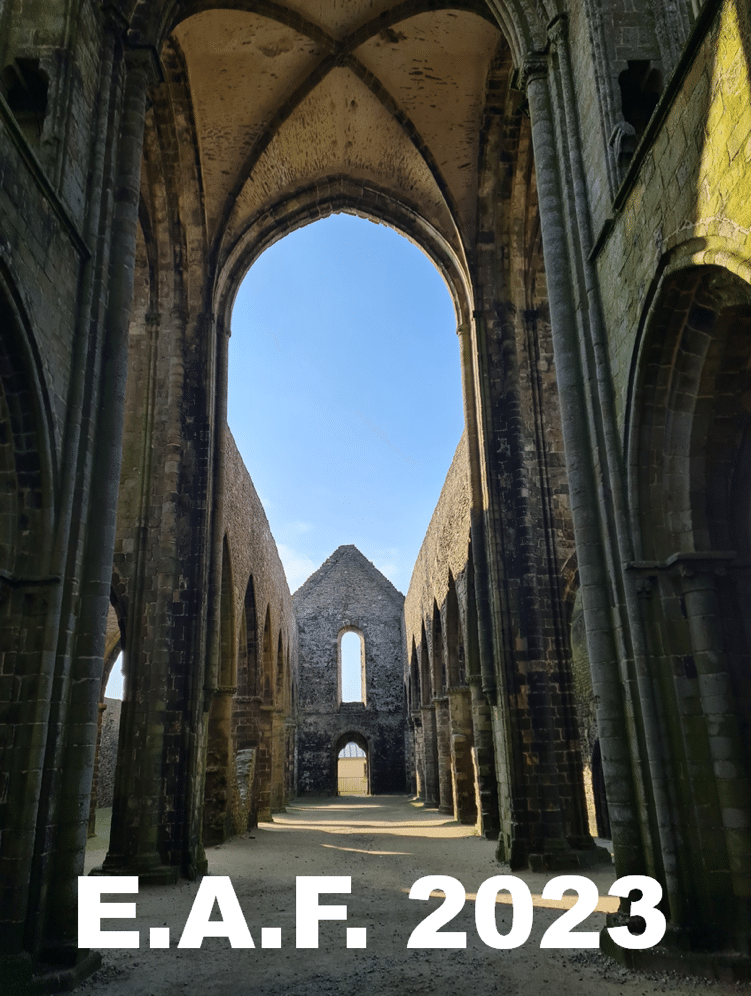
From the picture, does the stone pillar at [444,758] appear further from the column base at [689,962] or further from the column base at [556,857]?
the column base at [689,962]

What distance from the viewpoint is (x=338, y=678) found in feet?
93.0

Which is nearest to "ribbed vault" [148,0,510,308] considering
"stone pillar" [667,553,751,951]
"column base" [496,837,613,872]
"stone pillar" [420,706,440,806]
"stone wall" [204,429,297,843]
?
"stone wall" [204,429,297,843]

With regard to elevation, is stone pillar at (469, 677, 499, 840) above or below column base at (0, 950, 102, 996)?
above

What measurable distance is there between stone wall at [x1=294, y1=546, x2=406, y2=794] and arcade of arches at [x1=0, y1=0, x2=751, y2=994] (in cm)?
1534

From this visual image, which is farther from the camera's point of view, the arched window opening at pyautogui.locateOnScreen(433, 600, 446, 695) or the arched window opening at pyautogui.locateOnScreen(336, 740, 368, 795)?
the arched window opening at pyautogui.locateOnScreen(336, 740, 368, 795)

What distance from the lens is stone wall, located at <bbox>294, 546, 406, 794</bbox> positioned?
27.2 metres

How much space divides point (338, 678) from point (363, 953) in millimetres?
23125

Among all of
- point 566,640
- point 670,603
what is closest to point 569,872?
point 566,640

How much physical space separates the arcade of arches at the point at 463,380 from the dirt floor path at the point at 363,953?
400mm

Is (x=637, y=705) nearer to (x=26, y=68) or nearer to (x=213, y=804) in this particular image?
(x=26, y=68)

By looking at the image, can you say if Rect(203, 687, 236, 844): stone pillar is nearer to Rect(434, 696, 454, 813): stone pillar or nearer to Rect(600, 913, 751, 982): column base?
Rect(434, 696, 454, 813): stone pillar

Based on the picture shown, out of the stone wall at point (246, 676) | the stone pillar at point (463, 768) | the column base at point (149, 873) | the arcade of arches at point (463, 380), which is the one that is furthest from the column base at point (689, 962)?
the stone pillar at point (463, 768)

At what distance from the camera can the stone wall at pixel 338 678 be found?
27203mm

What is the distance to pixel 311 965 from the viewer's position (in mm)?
5215
